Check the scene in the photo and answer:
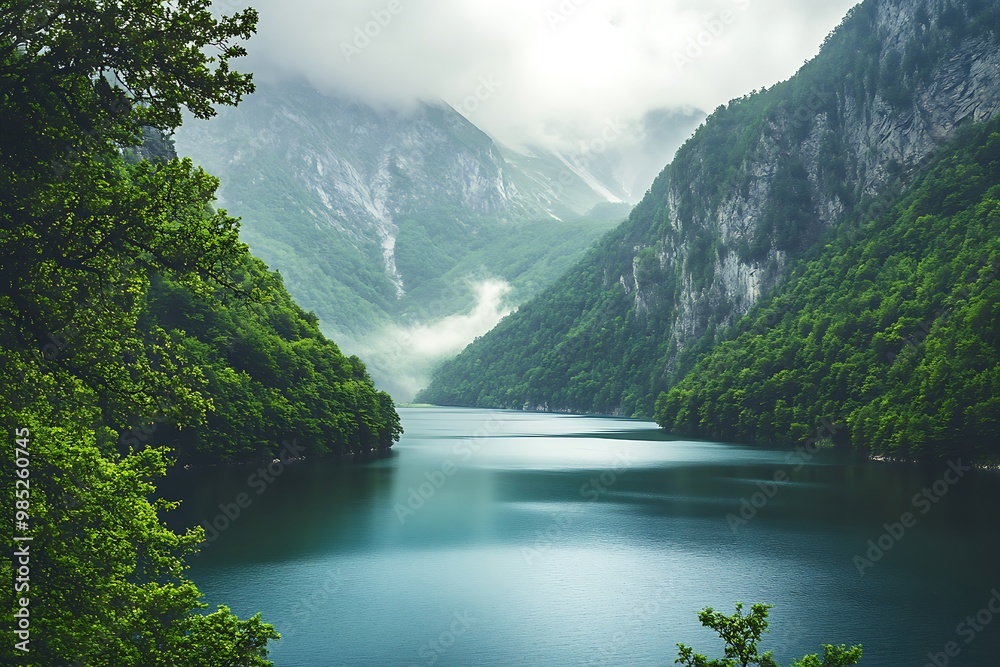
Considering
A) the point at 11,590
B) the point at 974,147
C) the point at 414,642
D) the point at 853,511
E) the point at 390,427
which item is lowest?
the point at 414,642

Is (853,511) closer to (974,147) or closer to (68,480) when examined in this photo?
(68,480)

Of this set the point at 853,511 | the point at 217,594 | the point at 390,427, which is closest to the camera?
the point at 217,594

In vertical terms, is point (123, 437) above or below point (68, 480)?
above

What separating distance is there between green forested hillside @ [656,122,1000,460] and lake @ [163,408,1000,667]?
11523 mm

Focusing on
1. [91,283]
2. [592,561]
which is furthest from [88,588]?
[592,561]

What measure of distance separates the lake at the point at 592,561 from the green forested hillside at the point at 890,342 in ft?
37.8

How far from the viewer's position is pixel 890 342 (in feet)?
393

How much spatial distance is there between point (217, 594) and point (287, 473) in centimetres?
4596

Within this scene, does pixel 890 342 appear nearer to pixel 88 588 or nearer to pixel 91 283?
pixel 91 283

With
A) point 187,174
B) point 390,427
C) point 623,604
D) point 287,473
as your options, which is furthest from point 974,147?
point 187,174

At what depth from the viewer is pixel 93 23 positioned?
14742 mm

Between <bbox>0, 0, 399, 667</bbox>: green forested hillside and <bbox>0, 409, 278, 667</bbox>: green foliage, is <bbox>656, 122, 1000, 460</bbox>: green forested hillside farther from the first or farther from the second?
<bbox>0, 0, 399, 667</bbox>: green forested hillside

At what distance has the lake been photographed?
1213 inches

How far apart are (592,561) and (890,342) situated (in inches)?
3608
